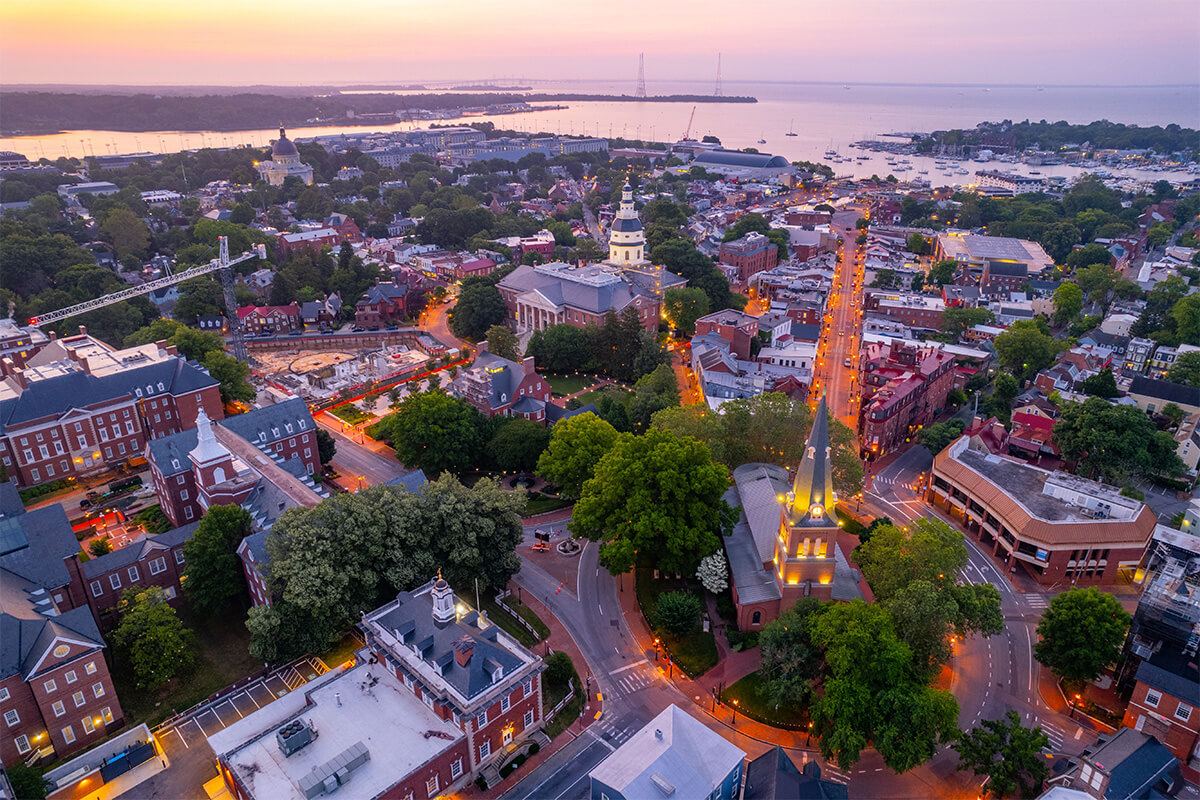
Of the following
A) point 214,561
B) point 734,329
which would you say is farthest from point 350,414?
point 734,329

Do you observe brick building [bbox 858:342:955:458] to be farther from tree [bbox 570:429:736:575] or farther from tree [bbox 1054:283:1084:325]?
tree [bbox 1054:283:1084:325]

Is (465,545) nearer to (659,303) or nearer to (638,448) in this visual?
(638,448)

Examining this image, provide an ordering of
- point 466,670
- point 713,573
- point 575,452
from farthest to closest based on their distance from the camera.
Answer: point 575,452 → point 713,573 → point 466,670

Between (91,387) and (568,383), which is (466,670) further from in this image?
(568,383)

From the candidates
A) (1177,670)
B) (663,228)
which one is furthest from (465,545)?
(663,228)

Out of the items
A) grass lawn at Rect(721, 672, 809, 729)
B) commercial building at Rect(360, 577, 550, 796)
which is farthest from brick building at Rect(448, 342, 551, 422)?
grass lawn at Rect(721, 672, 809, 729)

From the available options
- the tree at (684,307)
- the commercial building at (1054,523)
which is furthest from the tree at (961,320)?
the commercial building at (1054,523)
